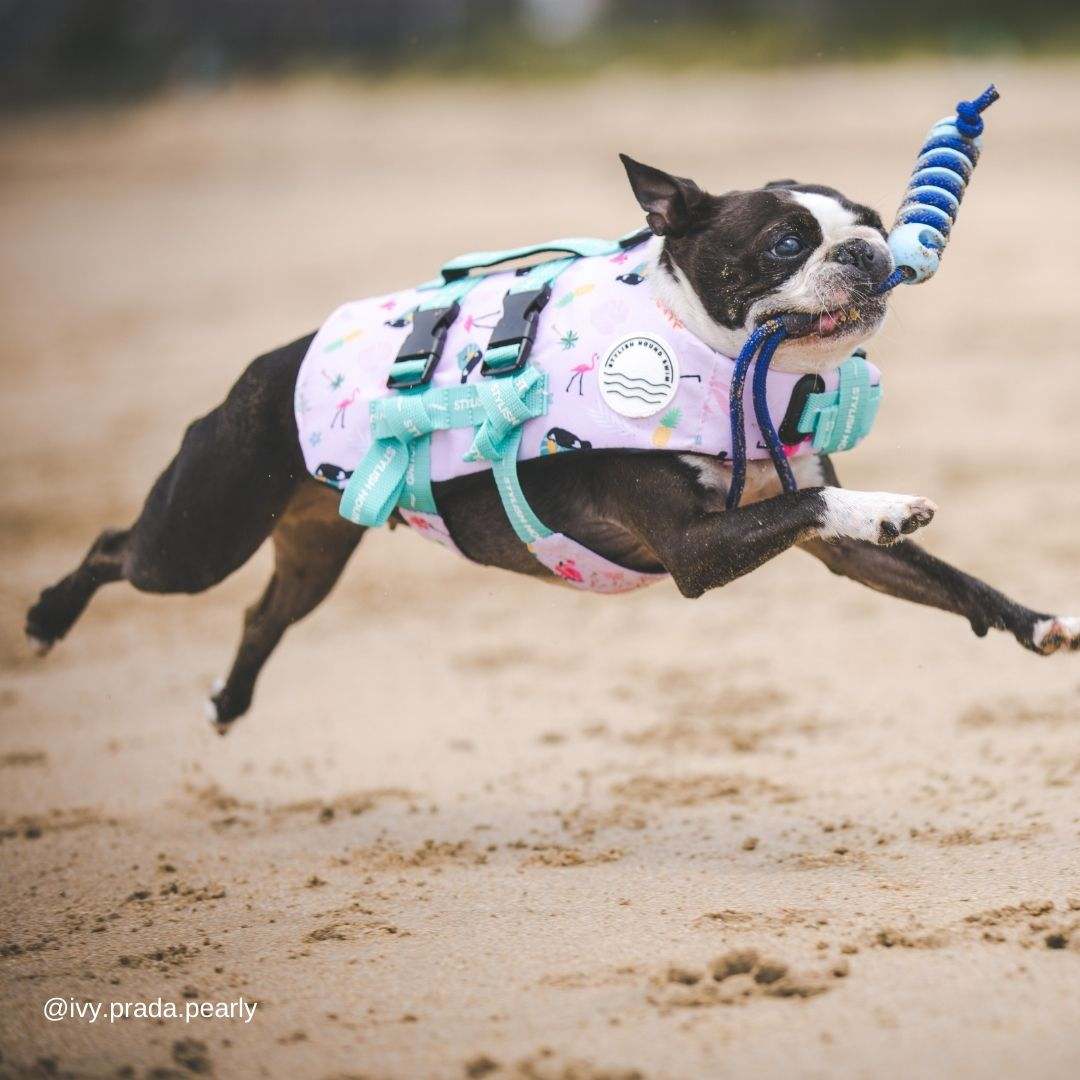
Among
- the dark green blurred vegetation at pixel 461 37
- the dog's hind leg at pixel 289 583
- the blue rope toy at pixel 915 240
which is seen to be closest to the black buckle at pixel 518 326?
the blue rope toy at pixel 915 240

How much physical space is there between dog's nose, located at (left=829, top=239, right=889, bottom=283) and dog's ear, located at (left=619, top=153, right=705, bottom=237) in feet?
1.32

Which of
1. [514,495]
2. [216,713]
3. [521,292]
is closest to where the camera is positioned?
[514,495]

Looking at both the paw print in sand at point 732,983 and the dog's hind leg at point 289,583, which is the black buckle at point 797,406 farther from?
the dog's hind leg at point 289,583

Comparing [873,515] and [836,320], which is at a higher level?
[836,320]

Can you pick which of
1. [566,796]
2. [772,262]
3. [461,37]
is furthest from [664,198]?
[461,37]

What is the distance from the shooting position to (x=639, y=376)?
3949 millimetres

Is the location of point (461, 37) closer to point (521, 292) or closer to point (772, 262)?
point (521, 292)

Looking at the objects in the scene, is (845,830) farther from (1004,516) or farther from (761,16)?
(761,16)

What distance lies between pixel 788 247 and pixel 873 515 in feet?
2.34

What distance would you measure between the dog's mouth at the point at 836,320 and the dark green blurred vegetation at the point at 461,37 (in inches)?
1044

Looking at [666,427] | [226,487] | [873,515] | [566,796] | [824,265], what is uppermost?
[824,265]

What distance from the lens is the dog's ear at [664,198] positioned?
391 cm

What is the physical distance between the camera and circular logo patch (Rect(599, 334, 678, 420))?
3.93 metres

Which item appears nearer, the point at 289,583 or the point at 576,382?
the point at 576,382
